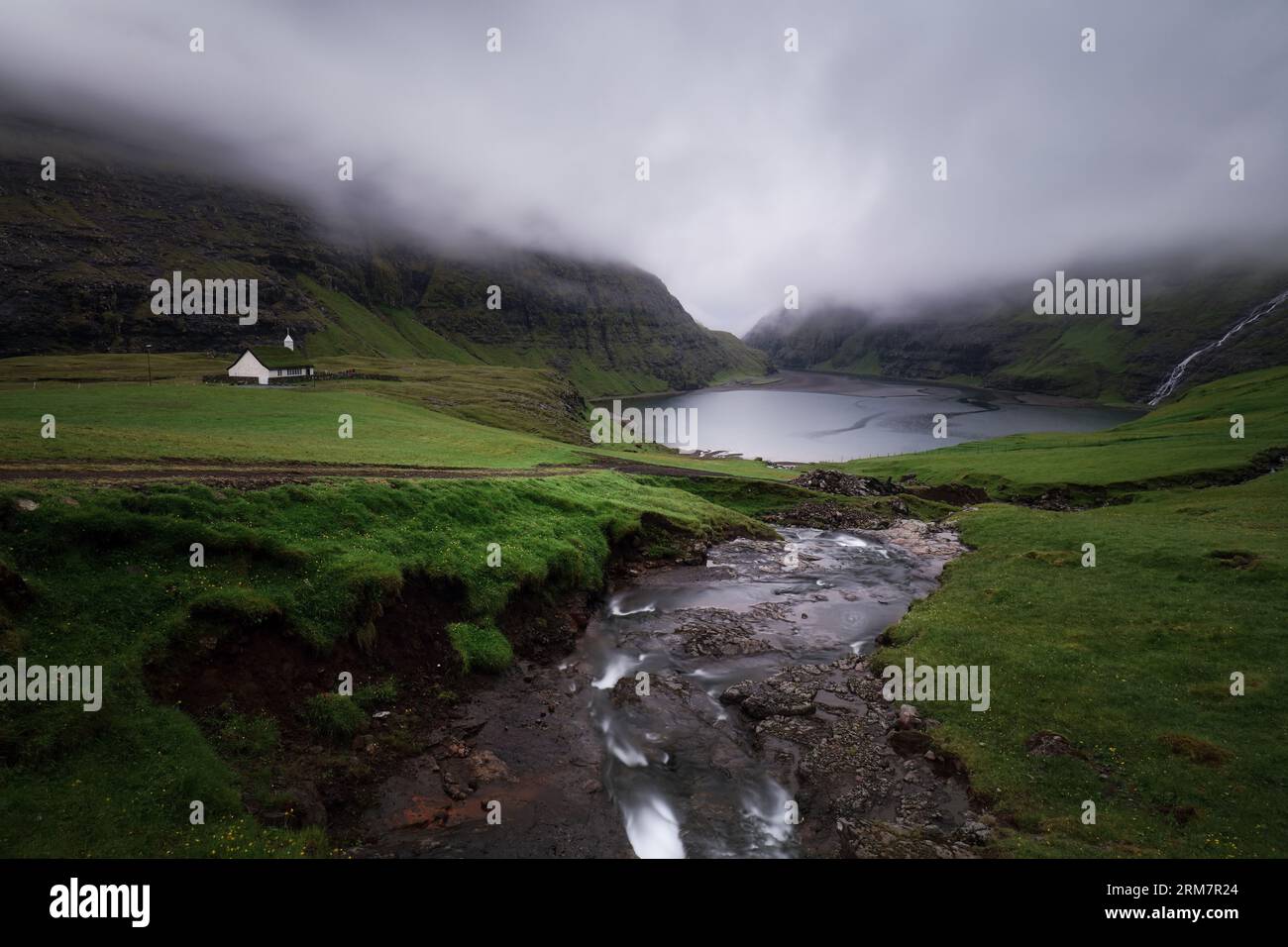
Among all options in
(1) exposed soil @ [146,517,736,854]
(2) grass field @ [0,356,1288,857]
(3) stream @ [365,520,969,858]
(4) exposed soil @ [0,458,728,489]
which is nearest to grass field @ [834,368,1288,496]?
(2) grass field @ [0,356,1288,857]

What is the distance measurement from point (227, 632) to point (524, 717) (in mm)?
10886

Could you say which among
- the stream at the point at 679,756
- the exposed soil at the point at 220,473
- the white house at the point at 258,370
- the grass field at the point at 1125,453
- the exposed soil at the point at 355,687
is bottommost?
the stream at the point at 679,756

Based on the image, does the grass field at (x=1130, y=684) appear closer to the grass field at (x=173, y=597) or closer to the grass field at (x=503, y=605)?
the grass field at (x=503, y=605)

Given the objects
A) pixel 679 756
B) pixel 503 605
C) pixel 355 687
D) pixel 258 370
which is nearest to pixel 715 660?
pixel 679 756

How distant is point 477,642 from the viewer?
85.5 feet

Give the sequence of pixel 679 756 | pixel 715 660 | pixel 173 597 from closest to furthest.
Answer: pixel 173 597 → pixel 679 756 → pixel 715 660

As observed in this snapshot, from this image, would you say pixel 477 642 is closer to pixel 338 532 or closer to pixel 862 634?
pixel 338 532

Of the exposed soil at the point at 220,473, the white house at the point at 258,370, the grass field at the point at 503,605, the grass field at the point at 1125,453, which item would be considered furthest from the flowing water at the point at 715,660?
the white house at the point at 258,370

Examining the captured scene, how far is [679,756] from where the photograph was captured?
2191cm

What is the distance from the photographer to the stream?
17.5 m

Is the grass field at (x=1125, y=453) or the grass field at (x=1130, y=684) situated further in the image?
the grass field at (x=1125, y=453)

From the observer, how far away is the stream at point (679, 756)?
57.3 ft

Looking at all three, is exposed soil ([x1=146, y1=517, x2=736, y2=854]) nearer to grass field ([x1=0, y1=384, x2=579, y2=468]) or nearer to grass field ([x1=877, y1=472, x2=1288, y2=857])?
grass field ([x1=877, y1=472, x2=1288, y2=857])

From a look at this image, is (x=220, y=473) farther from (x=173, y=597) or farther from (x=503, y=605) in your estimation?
(x=503, y=605)
